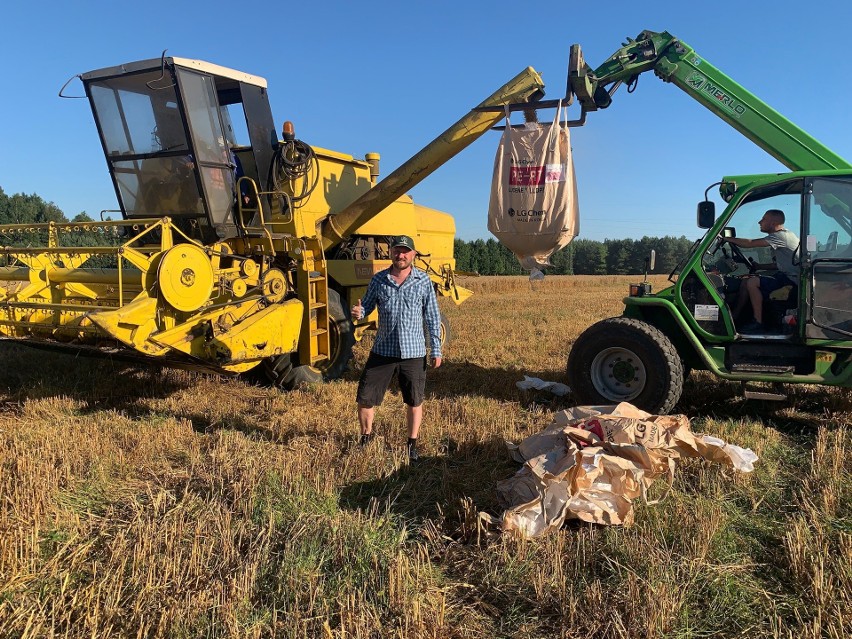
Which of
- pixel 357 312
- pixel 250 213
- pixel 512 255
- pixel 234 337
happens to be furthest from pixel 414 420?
pixel 512 255

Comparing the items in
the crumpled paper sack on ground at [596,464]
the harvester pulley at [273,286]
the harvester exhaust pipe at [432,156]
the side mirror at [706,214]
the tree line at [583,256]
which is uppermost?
the tree line at [583,256]

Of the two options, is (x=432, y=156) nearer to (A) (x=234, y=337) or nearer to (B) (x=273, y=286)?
(B) (x=273, y=286)

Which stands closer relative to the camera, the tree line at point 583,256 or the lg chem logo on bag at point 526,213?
the lg chem logo on bag at point 526,213

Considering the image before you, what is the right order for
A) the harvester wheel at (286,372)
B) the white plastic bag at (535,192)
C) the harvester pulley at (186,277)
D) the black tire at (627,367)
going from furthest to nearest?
the harvester wheel at (286,372), the white plastic bag at (535,192), the black tire at (627,367), the harvester pulley at (186,277)

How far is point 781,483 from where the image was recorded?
11.1 ft

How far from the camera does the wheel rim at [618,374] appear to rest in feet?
15.9

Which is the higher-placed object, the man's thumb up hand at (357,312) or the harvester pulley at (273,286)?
the harvester pulley at (273,286)

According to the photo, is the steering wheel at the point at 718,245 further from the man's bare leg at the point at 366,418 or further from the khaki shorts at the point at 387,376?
the man's bare leg at the point at 366,418

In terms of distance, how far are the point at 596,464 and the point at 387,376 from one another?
1.57 metres

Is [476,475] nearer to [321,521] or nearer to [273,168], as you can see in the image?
[321,521]

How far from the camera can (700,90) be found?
5156 mm

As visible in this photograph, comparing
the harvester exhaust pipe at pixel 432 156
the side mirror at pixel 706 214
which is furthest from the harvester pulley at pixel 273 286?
the side mirror at pixel 706 214

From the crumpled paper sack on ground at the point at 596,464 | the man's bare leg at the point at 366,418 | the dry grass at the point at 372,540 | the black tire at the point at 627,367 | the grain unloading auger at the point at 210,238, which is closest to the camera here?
the dry grass at the point at 372,540

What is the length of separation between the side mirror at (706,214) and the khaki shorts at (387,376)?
2.78 meters
